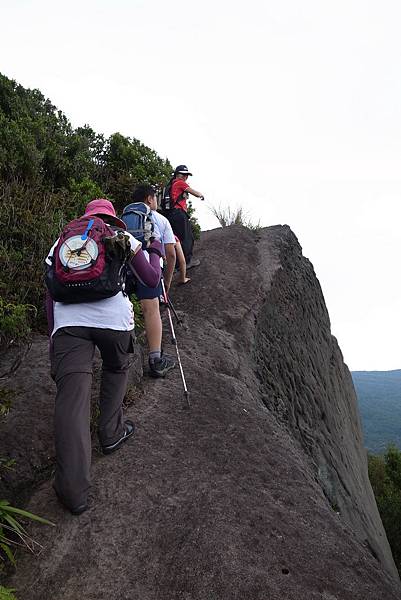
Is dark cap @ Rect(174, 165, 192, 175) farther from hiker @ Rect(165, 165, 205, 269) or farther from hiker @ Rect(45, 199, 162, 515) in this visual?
hiker @ Rect(45, 199, 162, 515)

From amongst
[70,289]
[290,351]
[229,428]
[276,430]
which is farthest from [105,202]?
[290,351]

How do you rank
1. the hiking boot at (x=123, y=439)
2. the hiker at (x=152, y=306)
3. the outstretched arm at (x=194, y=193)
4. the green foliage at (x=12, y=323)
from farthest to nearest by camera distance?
the outstretched arm at (x=194, y=193)
the hiker at (x=152, y=306)
the green foliage at (x=12, y=323)
the hiking boot at (x=123, y=439)

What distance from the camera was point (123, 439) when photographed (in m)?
4.57


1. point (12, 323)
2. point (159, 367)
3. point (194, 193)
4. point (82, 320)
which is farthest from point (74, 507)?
point (194, 193)

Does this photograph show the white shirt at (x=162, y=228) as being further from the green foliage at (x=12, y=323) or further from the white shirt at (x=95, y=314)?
the white shirt at (x=95, y=314)

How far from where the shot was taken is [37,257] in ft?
22.8

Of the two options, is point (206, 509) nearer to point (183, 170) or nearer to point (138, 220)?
point (138, 220)

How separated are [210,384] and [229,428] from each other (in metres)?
0.97

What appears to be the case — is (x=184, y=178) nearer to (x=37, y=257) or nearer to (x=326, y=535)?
(x=37, y=257)

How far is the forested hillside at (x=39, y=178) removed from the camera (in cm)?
640

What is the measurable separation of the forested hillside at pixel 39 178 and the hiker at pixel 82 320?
70.0 inches

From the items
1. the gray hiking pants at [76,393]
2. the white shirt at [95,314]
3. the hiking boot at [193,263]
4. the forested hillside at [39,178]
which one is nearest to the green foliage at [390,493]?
the hiking boot at [193,263]

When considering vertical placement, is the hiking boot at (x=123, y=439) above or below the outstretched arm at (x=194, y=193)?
below

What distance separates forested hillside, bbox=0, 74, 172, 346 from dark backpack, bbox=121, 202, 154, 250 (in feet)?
5.09
